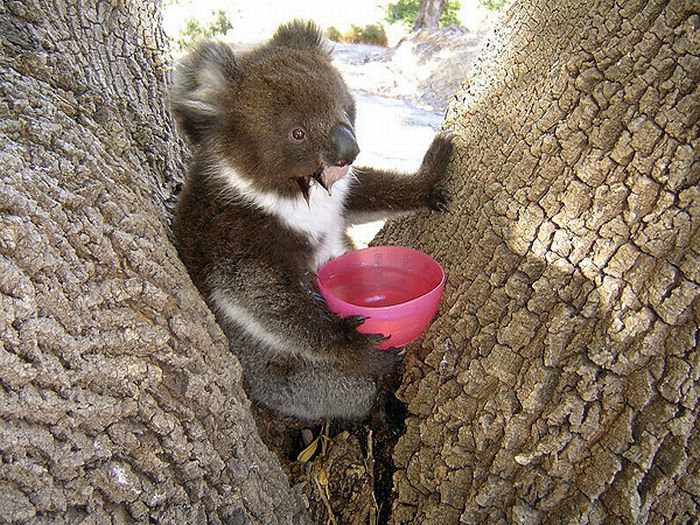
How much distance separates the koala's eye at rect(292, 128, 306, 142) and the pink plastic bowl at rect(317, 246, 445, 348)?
0.47m

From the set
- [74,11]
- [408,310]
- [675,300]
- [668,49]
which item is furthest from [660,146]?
[74,11]

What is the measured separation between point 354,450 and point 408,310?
0.63 metres

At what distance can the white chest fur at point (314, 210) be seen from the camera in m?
2.13

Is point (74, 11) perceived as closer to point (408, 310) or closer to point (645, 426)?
point (408, 310)

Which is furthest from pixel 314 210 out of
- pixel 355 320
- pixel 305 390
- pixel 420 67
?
pixel 420 67

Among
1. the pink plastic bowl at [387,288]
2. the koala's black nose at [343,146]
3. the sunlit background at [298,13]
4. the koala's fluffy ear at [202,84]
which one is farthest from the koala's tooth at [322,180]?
the sunlit background at [298,13]

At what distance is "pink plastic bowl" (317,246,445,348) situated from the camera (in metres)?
1.87

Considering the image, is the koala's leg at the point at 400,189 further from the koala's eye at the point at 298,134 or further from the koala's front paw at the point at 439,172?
the koala's eye at the point at 298,134

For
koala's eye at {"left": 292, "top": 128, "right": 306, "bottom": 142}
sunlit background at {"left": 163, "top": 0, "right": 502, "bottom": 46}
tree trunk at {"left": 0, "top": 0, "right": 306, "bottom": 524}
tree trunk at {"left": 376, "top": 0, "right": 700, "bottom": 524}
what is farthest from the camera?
sunlit background at {"left": 163, "top": 0, "right": 502, "bottom": 46}

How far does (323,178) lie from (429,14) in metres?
13.4

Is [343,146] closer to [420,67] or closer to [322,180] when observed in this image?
[322,180]

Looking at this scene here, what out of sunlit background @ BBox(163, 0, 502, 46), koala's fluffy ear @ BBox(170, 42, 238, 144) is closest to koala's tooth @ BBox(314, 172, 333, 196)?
koala's fluffy ear @ BBox(170, 42, 238, 144)

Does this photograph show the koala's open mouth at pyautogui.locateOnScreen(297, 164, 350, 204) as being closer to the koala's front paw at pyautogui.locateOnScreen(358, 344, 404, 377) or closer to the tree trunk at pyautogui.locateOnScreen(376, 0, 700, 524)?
the tree trunk at pyautogui.locateOnScreen(376, 0, 700, 524)

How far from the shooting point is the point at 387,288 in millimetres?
2275
